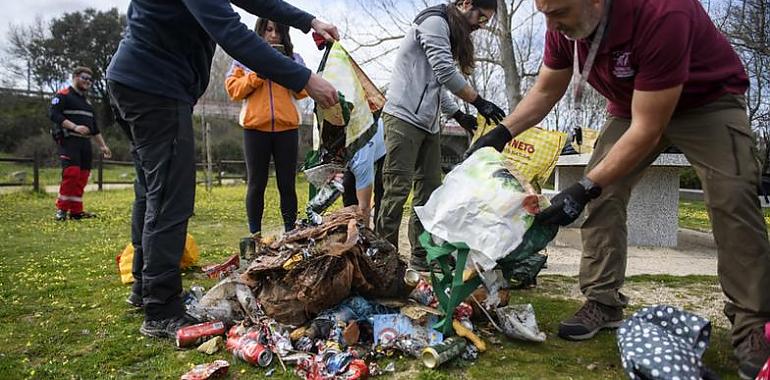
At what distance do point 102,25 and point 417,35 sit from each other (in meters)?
34.7

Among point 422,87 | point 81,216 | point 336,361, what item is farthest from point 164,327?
point 81,216

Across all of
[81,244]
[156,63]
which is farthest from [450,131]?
[156,63]

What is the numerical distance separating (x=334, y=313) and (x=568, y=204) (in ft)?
3.70

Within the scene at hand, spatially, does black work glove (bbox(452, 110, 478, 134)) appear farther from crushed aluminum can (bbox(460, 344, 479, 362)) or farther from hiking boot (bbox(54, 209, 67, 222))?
hiking boot (bbox(54, 209, 67, 222))

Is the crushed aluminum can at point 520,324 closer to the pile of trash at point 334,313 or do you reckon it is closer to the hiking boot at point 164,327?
the pile of trash at point 334,313

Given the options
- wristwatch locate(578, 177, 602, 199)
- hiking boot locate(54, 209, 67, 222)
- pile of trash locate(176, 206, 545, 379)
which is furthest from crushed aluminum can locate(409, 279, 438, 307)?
hiking boot locate(54, 209, 67, 222)

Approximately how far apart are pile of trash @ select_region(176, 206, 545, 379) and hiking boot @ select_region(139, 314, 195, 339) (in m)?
0.09

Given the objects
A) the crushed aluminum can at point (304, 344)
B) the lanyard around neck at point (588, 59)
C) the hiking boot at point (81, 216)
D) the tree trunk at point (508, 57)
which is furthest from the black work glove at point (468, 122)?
the tree trunk at point (508, 57)

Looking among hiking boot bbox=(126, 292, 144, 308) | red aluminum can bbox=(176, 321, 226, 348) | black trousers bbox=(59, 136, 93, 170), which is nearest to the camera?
red aluminum can bbox=(176, 321, 226, 348)

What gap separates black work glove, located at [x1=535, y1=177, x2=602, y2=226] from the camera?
2.12 m

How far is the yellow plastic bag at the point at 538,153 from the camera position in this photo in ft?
13.7

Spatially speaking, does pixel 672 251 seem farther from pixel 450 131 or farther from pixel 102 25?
pixel 102 25

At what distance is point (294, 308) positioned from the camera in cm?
245

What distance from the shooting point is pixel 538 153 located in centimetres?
421
